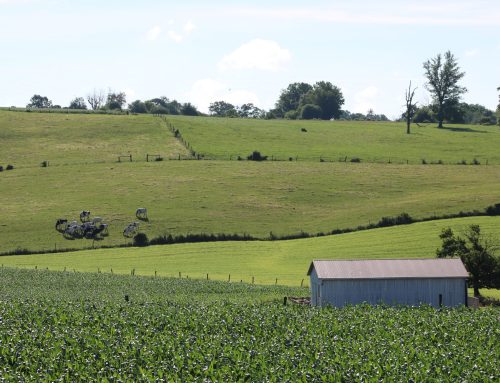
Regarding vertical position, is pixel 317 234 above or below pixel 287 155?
below

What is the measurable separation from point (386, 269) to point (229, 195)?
51051mm

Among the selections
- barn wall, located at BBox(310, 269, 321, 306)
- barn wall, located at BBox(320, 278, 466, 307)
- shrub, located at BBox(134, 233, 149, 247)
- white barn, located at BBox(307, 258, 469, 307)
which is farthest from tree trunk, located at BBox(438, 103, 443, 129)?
barn wall, located at BBox(310, 269, 321, 306)

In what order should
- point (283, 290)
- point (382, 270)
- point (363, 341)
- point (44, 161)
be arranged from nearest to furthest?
point (363, 341), point (382, 270), point (283, 290), point (44, 161)

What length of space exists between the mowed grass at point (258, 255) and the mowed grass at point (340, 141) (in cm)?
4062

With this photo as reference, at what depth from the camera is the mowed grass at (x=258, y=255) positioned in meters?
73.0

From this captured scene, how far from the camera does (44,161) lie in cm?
11988

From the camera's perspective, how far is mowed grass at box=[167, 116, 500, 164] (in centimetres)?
12850

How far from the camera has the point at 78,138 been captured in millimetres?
137375

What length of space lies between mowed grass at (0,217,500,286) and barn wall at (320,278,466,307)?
53.8 ft

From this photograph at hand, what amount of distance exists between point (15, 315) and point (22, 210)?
54.2m

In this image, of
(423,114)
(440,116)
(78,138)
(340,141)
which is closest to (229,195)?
A: (78,138)

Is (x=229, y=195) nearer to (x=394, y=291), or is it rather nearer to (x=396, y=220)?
(x=396, y=220)

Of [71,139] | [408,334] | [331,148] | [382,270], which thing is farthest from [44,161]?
[408,334]

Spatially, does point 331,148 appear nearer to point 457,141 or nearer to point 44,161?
point 457,141
